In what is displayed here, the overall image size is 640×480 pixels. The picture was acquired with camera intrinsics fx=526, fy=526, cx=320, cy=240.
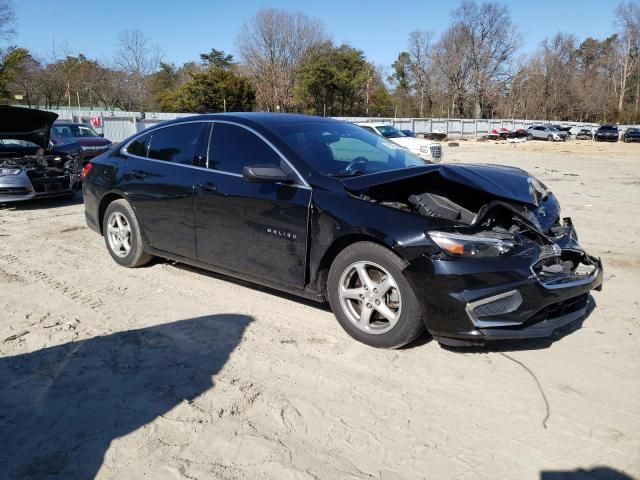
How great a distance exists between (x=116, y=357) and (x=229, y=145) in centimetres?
198

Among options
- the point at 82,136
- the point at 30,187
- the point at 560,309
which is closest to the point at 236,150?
the point at 560,309

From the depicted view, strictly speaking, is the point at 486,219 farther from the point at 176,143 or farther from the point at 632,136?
the point at 632,136

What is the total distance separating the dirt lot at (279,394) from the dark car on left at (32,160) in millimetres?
4929

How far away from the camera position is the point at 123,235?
5.59m

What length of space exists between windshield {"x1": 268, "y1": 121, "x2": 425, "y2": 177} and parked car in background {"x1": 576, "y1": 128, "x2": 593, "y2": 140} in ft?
180

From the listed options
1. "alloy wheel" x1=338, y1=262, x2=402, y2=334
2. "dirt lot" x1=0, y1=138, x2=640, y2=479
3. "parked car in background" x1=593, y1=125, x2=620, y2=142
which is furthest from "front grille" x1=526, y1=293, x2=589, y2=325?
"parked car in background" x1=593, y1=125, x2=620, y2=142

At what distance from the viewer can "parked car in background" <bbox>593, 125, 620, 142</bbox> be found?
151ft

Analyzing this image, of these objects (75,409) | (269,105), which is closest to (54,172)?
(75,409)

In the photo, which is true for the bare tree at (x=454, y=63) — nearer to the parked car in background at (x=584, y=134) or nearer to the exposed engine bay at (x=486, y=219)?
the parked car in background at (x=584, y=134)

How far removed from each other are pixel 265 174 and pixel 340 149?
83 centimetres

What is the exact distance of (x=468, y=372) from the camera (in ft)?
11.2

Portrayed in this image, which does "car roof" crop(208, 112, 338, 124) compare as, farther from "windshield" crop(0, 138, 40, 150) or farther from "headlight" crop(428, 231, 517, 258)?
"windshield" crop(0, 138, 40, 150)

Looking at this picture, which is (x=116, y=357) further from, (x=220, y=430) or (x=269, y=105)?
(x=269, y=105)

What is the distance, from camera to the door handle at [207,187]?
4519mm
